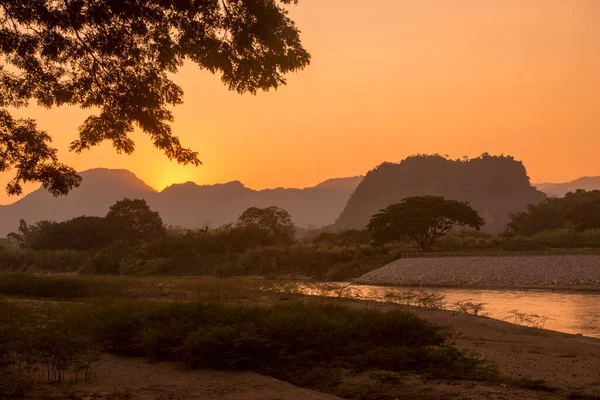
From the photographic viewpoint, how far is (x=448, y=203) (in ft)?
204

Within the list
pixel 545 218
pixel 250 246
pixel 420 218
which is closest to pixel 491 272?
pixel 420 218

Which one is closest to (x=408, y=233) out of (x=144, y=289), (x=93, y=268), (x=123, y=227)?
(x=144, y=289)

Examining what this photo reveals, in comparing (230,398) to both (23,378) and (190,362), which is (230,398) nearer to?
(190,362)

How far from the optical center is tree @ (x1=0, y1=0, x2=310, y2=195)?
471 inches

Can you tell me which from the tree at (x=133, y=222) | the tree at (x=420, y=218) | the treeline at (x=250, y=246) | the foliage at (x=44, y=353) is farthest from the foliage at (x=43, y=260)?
the foliage at (x=44, y=353)

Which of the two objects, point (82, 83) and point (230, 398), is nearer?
point (230, 398)

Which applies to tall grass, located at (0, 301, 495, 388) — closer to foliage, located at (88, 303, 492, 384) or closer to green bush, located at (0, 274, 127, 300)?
foliage, located at (88, 303, 492, 384)

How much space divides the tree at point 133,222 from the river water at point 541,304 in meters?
56.3

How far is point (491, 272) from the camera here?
47406mm

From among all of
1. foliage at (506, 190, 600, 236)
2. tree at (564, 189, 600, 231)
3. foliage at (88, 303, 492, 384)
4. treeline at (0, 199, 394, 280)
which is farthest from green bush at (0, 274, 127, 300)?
foliage at (506, 190, 600, 236)

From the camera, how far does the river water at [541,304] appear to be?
76.5 ft

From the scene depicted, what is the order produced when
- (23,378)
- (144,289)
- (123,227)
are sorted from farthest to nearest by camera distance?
(123,227) → (144,289) → (23,378)

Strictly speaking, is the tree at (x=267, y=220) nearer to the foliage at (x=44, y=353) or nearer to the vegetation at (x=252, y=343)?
the vegetation at (x=252, y=343)

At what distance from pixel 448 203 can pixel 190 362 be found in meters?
52.5
